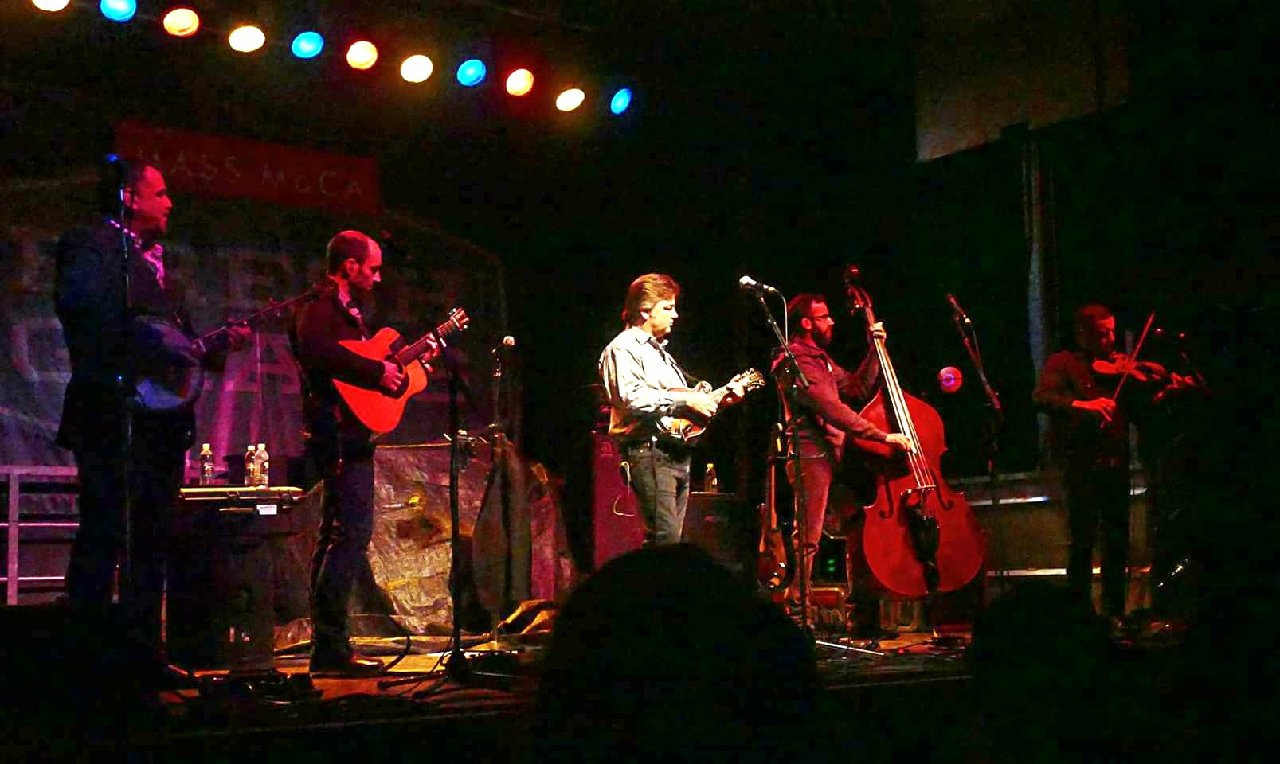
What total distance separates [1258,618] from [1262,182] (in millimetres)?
5099

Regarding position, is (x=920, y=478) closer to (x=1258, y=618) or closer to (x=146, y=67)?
(x=1258, y=618)

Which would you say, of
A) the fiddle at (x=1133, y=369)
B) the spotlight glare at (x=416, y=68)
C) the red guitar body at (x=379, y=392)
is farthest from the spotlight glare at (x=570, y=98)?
the fiddle at (x=1133, y=369)

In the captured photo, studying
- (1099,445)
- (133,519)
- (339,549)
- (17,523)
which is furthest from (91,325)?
(1099,445)

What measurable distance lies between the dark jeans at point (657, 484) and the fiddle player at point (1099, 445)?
9.10 ft

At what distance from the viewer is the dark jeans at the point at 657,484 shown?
20.2 ft

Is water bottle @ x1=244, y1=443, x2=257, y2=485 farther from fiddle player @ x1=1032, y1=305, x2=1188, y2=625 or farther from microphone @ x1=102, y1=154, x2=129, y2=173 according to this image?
fiddle player @ x1=1032, y1=305, x2=1188, y2=625

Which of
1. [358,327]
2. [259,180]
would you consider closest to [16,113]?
[259,180]

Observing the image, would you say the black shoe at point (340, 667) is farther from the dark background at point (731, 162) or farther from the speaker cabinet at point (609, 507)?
the speaker cabinet at point (609, 507)

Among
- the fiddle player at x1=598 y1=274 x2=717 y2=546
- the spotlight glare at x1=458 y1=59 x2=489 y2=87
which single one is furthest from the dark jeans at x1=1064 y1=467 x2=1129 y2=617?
the spotlight glare at x1=458 y1=59 x2=489 y2=87

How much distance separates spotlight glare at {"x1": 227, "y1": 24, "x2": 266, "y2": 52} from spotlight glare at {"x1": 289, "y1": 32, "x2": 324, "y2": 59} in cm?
20

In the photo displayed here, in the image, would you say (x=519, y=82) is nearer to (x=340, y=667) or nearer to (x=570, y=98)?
(x=570, y=98)

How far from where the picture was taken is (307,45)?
7.70m

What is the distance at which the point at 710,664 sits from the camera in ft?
4.69

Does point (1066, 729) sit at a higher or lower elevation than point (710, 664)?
lower
